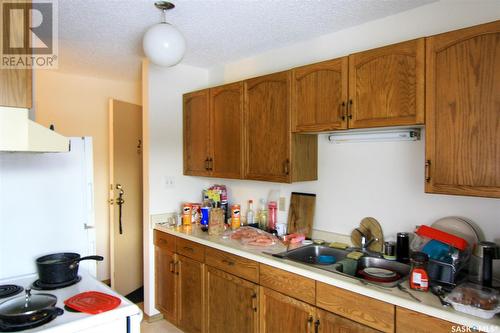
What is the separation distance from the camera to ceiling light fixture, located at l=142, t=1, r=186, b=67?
5.98ft

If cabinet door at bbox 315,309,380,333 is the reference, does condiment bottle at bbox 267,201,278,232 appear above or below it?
above

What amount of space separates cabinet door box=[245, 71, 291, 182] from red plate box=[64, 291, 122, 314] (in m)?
1.28

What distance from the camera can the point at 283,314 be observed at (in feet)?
6.15

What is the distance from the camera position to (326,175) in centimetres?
232

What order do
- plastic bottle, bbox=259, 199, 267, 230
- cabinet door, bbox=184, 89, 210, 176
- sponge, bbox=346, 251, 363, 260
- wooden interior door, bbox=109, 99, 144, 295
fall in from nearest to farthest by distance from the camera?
1. sponge, bbox=346, 251, 363, 260
2. plastic bottle, bbox=259, 199, 267, 230
3. cabinet door, bbox=184, 89, 210, 176
4. wooden interior door, bbox=109, 99, 144, 295

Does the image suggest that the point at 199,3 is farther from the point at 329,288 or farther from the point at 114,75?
the point at 114,75

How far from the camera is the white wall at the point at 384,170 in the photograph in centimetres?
170

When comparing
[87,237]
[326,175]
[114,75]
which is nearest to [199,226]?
[87,237]

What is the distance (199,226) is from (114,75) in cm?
199

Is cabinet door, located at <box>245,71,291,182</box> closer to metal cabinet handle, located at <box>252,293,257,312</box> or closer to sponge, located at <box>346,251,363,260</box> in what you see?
sponge, located at <box>346,251,363,260</box>

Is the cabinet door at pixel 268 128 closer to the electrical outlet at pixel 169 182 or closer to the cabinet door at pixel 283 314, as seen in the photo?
the cabinet door at pixel 283 314

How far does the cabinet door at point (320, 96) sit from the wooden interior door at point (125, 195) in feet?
6.63

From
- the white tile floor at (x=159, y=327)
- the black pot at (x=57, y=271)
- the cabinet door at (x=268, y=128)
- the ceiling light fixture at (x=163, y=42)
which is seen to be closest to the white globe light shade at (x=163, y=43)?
the ceiling light fixture at (x=163, y=42)

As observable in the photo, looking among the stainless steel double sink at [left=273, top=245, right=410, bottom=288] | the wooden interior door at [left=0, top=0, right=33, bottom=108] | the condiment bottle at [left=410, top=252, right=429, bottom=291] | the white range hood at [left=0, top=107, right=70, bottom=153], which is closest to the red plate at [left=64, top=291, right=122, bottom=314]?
the white range hood at [left=0, top=107, right=70, bottom=153]
